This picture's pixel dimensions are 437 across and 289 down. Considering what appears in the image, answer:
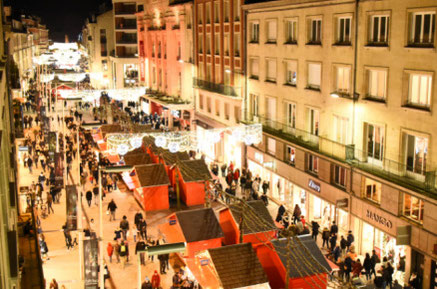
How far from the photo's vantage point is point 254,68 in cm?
3919

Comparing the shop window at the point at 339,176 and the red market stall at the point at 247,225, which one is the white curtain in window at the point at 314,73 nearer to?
the shop window at the point at 339,176

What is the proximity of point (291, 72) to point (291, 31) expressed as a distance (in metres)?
2.58

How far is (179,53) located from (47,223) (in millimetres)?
29936

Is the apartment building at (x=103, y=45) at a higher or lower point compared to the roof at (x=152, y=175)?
higher

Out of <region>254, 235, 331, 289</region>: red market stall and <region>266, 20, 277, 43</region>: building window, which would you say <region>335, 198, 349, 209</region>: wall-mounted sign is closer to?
<region>254, 235, 331, 289</region>: red market stall

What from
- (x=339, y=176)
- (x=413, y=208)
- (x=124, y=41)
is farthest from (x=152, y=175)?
(x=124, y=41)

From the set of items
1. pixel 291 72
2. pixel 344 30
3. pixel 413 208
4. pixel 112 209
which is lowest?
pixel 112 209

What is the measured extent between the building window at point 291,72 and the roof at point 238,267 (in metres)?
16.0

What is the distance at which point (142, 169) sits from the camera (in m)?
35.1

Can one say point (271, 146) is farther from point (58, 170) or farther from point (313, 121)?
point (58, 170)

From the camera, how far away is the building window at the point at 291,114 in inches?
1325

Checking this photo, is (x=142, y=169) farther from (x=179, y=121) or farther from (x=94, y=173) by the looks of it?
(x=179, y=121)

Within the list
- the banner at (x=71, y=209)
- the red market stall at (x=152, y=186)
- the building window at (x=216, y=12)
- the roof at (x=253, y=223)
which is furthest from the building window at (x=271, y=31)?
the banner at (x=71, y=209)

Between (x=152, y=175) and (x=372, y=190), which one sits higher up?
(x=372, y=190)
